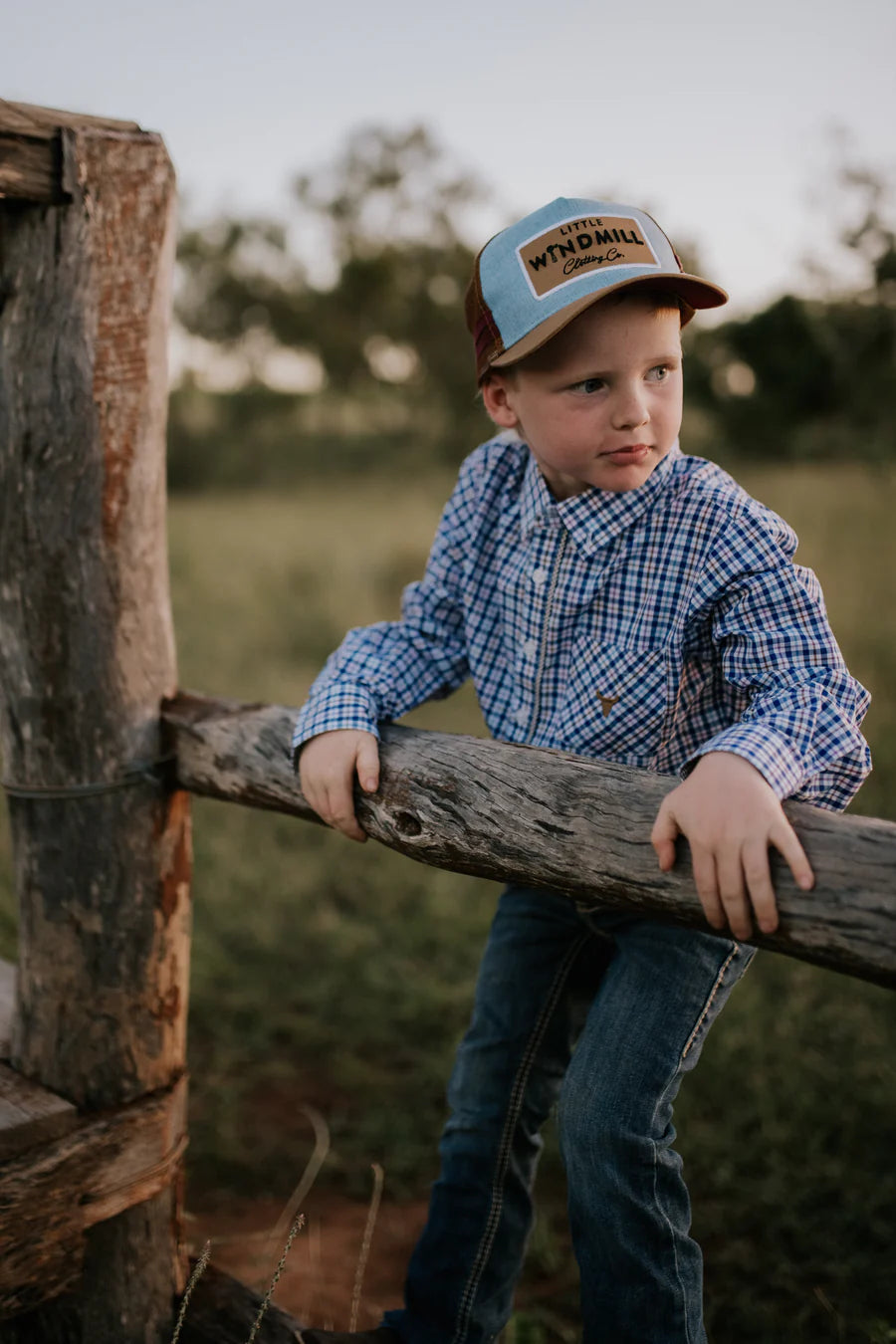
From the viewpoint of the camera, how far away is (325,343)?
23.7m

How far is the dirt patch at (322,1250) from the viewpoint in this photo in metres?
2.59

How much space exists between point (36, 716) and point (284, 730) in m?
0.49

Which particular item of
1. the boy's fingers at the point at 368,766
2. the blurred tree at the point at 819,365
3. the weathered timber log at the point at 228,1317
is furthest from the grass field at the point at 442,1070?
the blurred tree at the point at 819,365

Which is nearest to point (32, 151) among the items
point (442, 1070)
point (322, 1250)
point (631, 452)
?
point (631, 452)

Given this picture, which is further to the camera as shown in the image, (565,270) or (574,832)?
(565,270)

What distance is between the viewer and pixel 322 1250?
276 cm

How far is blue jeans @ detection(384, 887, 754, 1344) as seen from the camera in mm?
1581

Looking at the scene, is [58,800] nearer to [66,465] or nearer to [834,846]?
[66,465]

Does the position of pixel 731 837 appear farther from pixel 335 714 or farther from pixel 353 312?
pixel 353 312

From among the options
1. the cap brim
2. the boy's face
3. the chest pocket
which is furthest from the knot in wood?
the cap brim

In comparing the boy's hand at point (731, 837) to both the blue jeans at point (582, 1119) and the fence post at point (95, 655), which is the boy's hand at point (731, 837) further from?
the fence post at point (95, 655)

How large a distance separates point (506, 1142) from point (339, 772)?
79 centimetres

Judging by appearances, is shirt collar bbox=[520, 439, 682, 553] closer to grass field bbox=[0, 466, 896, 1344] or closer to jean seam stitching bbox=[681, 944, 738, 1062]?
jean seam stitching bbox=[681, 944, 738, 1062]

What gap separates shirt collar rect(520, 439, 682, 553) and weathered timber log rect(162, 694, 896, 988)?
1.46ft
